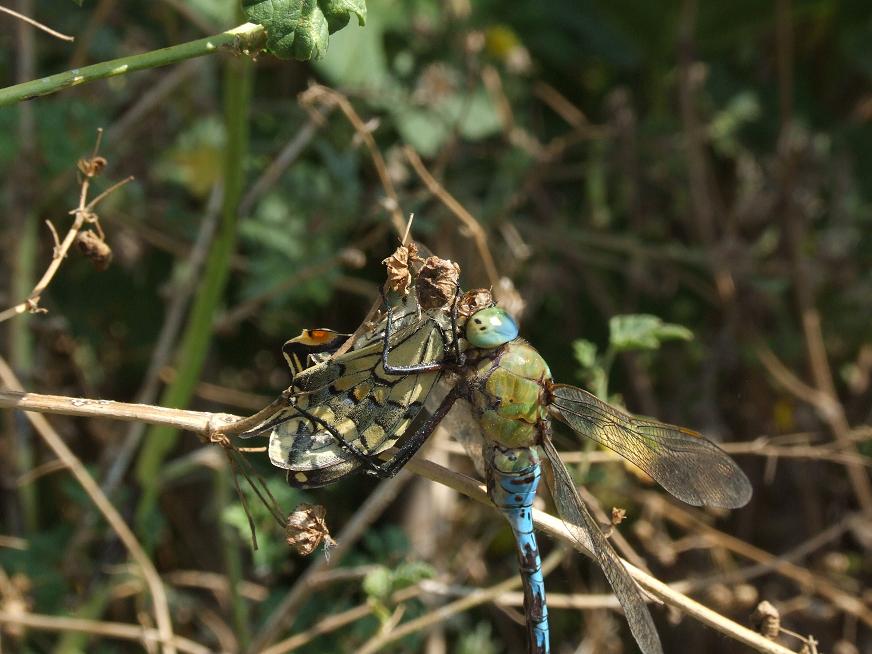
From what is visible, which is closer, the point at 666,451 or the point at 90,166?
A: the point at 90,166

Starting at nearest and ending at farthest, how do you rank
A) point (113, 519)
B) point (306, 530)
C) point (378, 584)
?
point (306, 530) → point (378, 584) → point (113, 519)

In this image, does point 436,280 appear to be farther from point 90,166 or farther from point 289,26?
point 90,166

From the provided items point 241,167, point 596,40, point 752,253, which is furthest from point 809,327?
point 241,167

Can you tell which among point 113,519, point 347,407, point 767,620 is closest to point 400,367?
point 347,407

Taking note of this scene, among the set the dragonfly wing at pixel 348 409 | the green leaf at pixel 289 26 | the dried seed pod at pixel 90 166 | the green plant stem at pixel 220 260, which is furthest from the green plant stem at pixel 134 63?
the green plant stem at pixel 220 260

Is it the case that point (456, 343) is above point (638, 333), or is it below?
below

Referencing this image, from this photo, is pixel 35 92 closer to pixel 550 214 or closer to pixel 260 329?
pixel 260 329

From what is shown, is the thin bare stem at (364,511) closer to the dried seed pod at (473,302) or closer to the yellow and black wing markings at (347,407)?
the yellow and black wing markings at (347,407)
